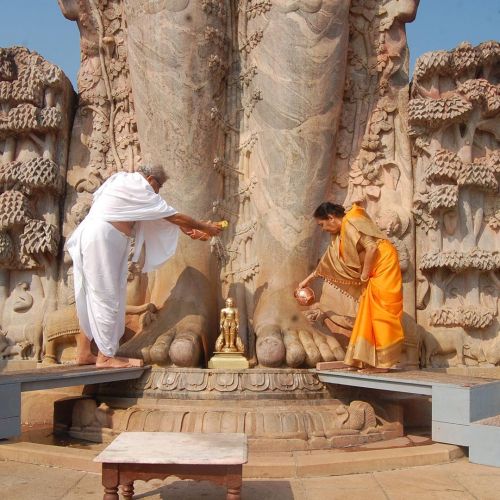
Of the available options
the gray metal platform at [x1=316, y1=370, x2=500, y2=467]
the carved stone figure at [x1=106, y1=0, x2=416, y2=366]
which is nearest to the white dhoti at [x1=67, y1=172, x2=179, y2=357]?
the carved stone figure at [x1=106, y1=0, x2=416, y2=366]

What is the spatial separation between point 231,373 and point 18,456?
1882mm

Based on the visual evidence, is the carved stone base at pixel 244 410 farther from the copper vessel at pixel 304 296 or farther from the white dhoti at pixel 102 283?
the copper vessel at pixel 304 296

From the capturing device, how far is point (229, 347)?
6383mm

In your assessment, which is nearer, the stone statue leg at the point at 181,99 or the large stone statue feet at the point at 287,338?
the large stone statue feet at the point at 287,338

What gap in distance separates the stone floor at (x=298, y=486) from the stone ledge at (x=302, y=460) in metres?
0.06

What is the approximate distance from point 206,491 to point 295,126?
4.69m

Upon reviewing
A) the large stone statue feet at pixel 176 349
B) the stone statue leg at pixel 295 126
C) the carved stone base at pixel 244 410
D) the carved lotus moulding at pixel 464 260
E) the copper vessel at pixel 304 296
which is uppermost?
the stone statue leg at pixel 295 126

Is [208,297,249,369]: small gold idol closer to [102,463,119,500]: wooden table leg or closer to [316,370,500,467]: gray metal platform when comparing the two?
[316,370,500,467]: gray metal platform

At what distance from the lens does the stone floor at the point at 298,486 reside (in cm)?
409

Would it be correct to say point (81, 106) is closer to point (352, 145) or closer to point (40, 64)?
point (40, 64)

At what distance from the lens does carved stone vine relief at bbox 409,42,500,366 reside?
7914mm

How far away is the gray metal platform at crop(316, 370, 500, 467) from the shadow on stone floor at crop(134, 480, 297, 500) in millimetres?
1393

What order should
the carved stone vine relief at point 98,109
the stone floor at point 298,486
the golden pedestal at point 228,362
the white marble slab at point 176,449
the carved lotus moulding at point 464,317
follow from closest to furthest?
the white marble slab at point 176,449 < the stone floor at point 298,486 < the golden pedestal at point 228,362 < the carved lotus moulding at point 464,317 < the carved stone vine relief at point 98,109

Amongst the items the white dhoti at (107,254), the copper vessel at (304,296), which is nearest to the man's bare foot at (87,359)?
the white dhoti at (107,254)
